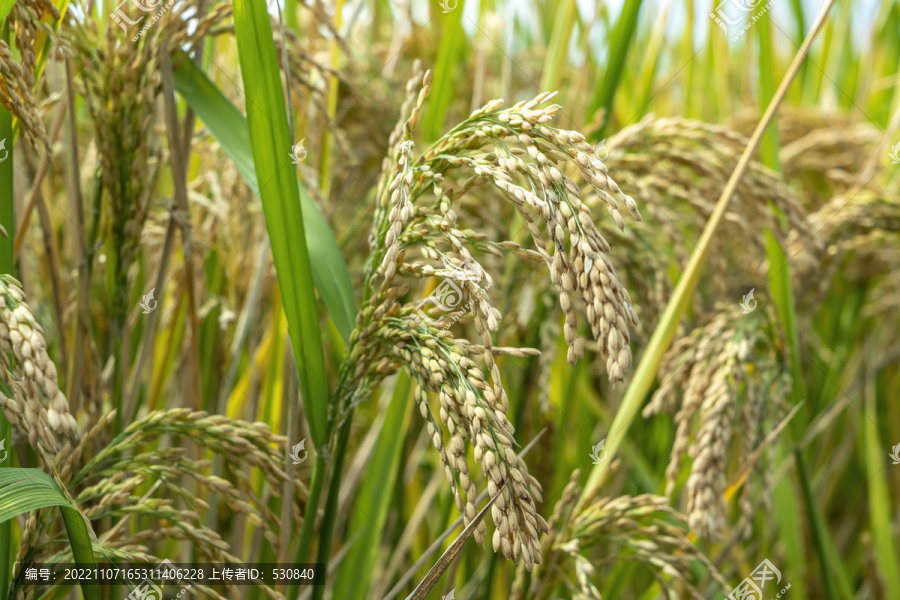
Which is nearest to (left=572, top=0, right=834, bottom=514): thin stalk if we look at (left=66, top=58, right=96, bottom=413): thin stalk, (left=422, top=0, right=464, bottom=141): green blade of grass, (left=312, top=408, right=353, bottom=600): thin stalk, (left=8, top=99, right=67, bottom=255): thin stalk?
(left=312, top=408, right=353, bottom=600): thin stalk

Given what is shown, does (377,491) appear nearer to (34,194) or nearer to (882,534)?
(34,194)

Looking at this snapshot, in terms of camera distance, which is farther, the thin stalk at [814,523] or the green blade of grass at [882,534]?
the green blade of grass at [882,534]

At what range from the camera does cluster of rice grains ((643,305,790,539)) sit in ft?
2.69

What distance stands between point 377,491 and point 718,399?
1.95 feet

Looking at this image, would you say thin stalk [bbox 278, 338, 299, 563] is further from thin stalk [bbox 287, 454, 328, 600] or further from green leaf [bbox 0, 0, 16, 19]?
green leaf [bbox 0, 0, 16, 19]

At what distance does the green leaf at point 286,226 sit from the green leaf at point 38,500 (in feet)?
0.81

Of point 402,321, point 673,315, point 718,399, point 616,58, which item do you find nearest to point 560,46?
point 616,58

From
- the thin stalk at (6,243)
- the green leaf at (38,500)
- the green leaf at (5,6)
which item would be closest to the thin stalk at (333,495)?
the green leaf at (38,500)

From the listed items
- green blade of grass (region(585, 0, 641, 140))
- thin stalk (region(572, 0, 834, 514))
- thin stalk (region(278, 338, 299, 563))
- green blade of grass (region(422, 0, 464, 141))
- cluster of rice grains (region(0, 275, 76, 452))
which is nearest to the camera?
cluster of rice grains (region(0, 275, 76, 452))

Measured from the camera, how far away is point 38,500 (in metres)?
0.53

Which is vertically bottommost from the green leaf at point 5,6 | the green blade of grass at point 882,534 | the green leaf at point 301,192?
the green blade of grass at point 882,534

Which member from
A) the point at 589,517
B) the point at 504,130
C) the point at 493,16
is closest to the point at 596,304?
the point at 504,130

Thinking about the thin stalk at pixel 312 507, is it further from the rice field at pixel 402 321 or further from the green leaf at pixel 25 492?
the green leaf at pixel 25 492

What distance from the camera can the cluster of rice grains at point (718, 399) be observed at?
821 millimetres
